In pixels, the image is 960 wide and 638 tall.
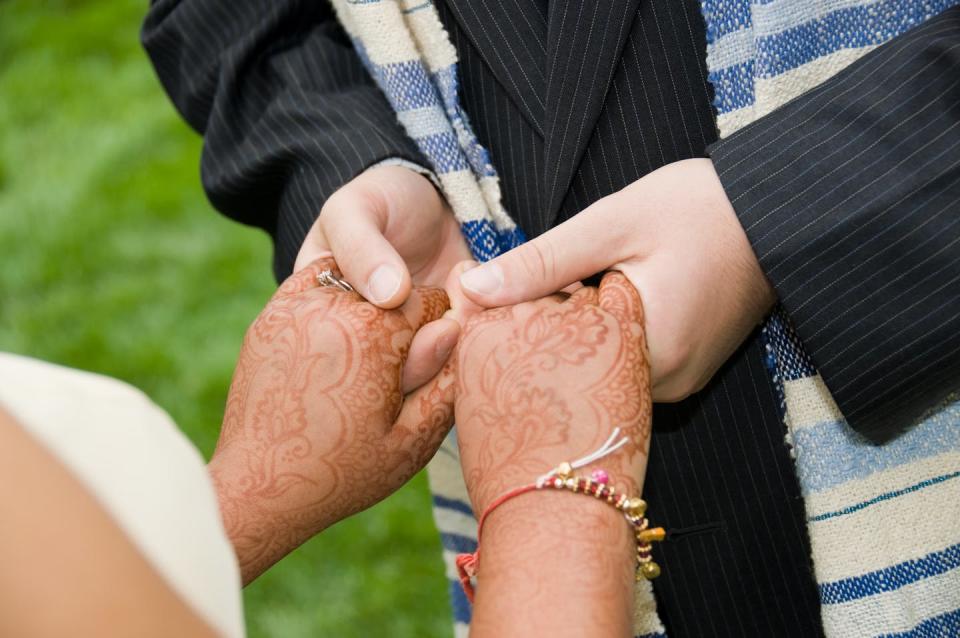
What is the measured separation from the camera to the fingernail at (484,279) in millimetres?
1052

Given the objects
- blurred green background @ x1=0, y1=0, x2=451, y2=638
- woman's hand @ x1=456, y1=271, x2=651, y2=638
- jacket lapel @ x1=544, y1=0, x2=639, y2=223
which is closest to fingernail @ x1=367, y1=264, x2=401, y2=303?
woman's hand @ x1=456, y1=271, x2=651, y2=638

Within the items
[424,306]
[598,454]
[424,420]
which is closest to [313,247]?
[424,306]

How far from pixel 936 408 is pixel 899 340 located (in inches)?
7.5

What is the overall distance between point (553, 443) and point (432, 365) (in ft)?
0.87

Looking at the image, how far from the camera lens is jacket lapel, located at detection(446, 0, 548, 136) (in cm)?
113

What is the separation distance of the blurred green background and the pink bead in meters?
1.61

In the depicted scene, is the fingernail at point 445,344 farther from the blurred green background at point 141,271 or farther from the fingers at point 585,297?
the blurred green background at point 141,271

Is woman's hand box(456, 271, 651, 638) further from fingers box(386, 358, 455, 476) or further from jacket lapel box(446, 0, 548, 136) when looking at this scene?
jacket lapel box(446, 0, 548, 136)

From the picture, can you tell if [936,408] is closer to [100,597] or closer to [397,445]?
[397,445]

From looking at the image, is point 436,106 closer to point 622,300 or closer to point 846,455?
point 622,300

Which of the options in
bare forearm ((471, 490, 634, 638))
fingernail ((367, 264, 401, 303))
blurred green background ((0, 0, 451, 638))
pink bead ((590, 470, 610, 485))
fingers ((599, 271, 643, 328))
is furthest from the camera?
blurred green background ((0, 0, 451, 638))

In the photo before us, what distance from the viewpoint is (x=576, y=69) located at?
1086mm

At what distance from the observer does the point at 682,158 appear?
44.0 inches

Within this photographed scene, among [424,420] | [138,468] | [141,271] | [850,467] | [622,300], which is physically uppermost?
[138,468]
